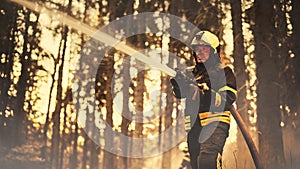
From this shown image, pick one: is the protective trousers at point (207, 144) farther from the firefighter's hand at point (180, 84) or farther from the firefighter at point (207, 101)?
the firefighter's hand at point (180, 84)

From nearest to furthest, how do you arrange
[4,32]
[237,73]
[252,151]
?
1. [252,151]
2. [237,73]
3. [4,32]

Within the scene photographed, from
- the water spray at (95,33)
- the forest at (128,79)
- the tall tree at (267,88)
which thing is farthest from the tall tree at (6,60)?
the tall tree at (267,88)

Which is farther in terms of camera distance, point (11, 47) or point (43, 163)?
point (11, 47)

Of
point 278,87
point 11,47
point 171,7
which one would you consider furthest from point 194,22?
point 11,47

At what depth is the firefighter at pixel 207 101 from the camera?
11.1ft

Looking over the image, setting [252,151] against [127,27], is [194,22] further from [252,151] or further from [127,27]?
[252,151]

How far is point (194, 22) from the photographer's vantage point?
4211mm

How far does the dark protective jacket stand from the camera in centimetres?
344

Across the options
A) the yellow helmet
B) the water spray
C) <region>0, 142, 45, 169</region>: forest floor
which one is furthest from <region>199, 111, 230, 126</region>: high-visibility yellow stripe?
<region>0, 142, 45, 169</region>: forest floor

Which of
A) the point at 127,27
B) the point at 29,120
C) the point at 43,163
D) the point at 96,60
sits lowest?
the point at 43,163

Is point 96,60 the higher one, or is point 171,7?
point 171,7

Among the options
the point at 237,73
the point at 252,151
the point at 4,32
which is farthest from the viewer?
the point at 4,32

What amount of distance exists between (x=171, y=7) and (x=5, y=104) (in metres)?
1.69

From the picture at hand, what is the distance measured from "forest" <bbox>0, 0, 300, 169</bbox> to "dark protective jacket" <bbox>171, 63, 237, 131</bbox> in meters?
0.36
